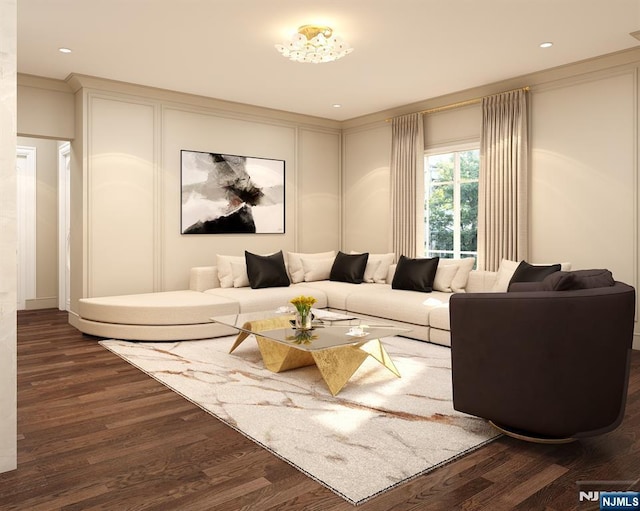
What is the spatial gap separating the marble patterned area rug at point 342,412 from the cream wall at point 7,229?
1.11 meters

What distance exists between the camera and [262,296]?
18.4 feet

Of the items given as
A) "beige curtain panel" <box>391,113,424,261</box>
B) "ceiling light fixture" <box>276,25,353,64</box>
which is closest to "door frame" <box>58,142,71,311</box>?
"ceiling light fixture" <box>276,25,353,64</box>

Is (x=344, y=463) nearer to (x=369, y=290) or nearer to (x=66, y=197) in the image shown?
(x=369, y=290)

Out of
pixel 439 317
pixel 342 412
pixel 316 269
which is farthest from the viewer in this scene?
pixel 316 269

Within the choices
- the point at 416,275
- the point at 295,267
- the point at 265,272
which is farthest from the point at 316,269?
the point at 416,275

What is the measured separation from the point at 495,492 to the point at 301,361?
209 cm

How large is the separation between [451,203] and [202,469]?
4.83 meters

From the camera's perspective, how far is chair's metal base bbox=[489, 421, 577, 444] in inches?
101

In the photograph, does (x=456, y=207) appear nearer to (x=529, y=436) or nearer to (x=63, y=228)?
(x=529, y=436)

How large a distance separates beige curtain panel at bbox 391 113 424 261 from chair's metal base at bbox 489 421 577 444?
398 cm

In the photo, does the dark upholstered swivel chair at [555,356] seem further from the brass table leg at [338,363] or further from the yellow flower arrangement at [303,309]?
the yellow flower arrangement at [303,309]

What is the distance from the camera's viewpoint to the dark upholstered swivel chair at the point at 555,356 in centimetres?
238

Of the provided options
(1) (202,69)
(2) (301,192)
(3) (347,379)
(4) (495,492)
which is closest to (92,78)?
(1) (202,69)

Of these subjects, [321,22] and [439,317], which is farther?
[439,317]
